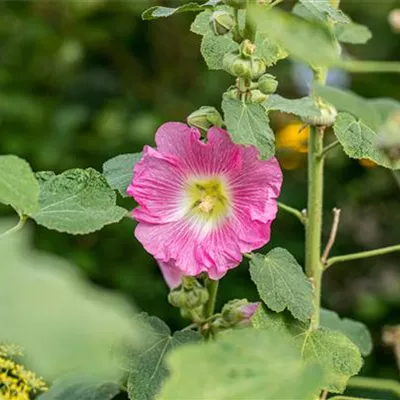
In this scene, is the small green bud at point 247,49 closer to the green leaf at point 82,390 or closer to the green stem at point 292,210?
the green stem at point 292,210

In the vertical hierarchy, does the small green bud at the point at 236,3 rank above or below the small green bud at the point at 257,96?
above

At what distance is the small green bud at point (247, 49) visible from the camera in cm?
59

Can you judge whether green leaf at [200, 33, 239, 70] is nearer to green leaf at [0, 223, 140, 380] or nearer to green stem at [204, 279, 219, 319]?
green stem at [204, 279, 219, 319]

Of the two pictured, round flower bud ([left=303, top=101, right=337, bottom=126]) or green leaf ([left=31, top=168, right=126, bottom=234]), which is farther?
round flower bud ([left=303, top=101, right=337, bottom=126])

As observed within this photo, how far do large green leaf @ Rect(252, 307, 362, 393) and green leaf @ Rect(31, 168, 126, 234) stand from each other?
112mm

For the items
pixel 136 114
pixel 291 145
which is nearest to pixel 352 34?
pixel 291 145

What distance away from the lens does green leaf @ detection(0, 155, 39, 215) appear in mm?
490

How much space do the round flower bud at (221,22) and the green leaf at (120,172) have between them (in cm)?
11

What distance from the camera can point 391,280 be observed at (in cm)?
218

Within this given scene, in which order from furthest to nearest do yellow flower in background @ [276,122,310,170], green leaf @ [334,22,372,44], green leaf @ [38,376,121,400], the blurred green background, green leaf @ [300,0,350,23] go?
1. the blurred green background
2. yellow flower in background @ [276,122,310,170]
3. green leaf @ [334,22,372,44]
4. green leaf @ [38,376,121,400]
5. green leaf @ [300,0,350,23]

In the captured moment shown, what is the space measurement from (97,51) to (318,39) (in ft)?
6.63

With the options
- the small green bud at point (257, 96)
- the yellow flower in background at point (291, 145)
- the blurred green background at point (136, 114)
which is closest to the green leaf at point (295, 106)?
the small green bud at point (257, 96)

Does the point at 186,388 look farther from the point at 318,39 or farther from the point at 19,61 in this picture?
the point at 19,61

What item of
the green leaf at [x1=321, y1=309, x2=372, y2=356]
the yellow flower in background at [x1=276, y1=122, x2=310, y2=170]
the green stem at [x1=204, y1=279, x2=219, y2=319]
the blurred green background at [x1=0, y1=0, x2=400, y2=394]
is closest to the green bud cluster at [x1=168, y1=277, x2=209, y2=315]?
the green stem at [x1=204, y1=279, x2=219, y2=319]
